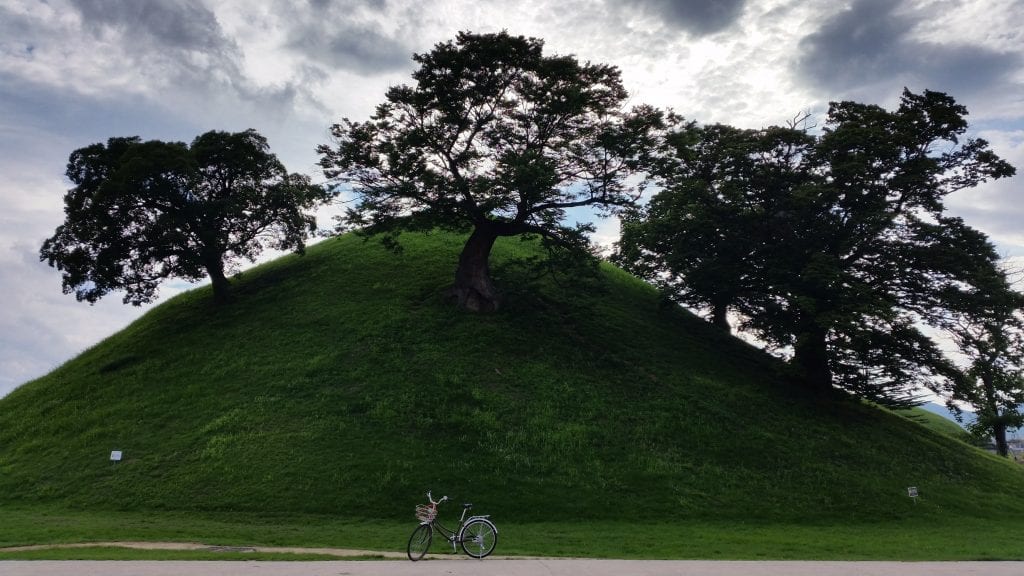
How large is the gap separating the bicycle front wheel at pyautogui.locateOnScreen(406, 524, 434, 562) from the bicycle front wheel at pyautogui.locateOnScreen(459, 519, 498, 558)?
3.27ft

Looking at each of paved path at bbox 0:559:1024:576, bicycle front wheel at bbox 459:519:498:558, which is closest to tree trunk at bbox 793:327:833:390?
paved path at bbox 0:559:1024:576

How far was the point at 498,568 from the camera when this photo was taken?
14531 mm

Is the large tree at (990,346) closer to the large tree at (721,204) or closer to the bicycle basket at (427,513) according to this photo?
the large tree at (721,204)

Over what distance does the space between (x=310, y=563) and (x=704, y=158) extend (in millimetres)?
38447

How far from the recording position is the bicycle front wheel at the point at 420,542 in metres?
16.8

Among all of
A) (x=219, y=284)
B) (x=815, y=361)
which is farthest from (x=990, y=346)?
(x=219, y=284)

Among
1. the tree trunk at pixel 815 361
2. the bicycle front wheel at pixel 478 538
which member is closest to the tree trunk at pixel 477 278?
the tree trunk at pixel 815 361

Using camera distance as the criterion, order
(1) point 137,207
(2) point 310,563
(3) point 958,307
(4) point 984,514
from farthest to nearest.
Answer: (1) point 137,207 < (3) point 958,307 < (4) point 984,514 < (2) point 310,563

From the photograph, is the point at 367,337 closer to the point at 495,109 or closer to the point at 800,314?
the point at 495,109

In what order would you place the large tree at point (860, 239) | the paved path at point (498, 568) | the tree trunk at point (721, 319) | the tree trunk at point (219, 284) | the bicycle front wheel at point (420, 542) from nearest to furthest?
the paved path at point (498, 568) → the bicycle front wheel at point (420, 542) → the large tree at point (860, 239) → the tree trunk at point (219, 284) → the tree trunk at point (721, 319)

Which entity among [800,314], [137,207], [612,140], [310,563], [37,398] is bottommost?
[310,563]

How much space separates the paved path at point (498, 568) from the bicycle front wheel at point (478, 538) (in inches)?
42.5

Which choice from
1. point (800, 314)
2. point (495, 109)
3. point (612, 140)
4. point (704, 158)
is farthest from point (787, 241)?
point (495, 109)

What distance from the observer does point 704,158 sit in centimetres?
4425
